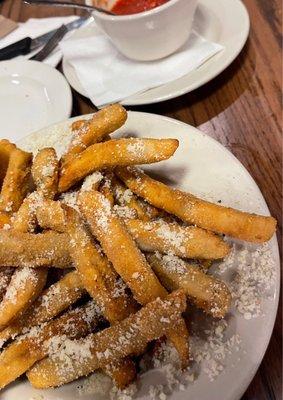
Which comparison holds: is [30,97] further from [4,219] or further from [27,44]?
[4,219]

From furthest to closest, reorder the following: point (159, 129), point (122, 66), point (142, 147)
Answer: point (122, 66) → point (159, 129) → point (142, 147)

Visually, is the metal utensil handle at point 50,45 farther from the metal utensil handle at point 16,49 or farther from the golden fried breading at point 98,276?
the golden fried breading at point 98,276

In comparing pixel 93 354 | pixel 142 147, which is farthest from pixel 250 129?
pixel 93 354

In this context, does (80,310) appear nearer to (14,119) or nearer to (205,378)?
(205,378)

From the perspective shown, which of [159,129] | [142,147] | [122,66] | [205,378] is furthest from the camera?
[122,66]

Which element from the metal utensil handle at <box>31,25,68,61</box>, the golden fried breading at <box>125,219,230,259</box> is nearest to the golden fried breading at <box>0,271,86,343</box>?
the golden fried breading at <box>125,219,230,259</box>

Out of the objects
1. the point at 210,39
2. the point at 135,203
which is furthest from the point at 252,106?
the point at 135,203
